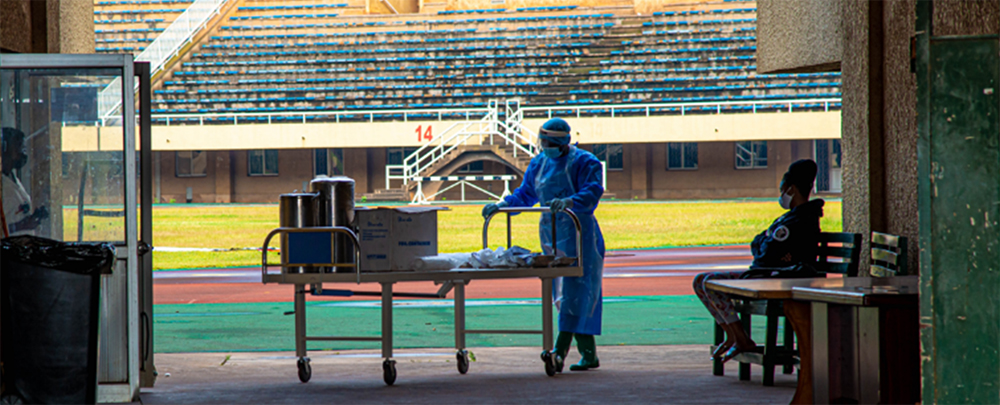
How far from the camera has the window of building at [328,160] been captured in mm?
44281

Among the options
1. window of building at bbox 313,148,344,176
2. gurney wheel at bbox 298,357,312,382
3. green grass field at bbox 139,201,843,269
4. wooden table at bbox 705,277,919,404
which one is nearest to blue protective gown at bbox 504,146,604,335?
gurney wheel at bbox 298,357,312,382

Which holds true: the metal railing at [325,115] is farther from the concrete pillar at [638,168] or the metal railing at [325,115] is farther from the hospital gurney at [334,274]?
the hospital gurney at [334,274]

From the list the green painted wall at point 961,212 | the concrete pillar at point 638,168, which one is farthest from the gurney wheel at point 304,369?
the concrete pillar at point 638,168

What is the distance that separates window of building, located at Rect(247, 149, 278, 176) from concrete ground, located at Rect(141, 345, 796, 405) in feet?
126

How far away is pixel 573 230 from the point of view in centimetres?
677

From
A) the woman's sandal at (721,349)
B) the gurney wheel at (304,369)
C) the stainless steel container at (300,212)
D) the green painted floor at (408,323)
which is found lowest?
the green painted floor at (408,323)

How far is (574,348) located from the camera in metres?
7.93

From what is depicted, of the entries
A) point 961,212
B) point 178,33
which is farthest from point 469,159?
point 961,212

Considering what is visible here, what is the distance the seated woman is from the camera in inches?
227

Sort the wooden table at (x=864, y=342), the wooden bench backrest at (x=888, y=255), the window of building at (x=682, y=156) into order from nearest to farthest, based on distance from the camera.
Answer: the wooden table at (x=864, y=342), the wooden bench backrest at (x=888, y=255), the window of building at (x=682, y=156)

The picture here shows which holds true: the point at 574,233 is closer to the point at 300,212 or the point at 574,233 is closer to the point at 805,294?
the point at 300,212

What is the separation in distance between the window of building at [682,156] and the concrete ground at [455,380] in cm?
3666

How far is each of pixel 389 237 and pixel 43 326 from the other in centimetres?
194

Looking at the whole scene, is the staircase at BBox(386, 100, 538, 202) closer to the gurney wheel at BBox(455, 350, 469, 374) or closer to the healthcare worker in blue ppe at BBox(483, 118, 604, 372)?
the healthcare worker in blue ppe at BBox(483, 118, 604, 372)
